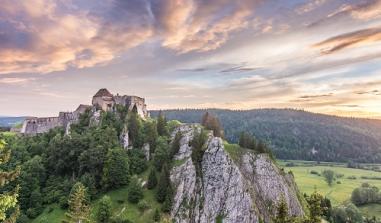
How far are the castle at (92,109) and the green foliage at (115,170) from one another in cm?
2840

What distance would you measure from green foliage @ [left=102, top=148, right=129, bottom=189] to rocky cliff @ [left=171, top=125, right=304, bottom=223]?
45.0 ft

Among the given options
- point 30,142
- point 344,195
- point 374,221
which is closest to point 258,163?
point 374,221

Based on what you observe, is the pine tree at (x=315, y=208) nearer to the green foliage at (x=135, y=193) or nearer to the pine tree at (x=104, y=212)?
the pine tree at (x=104, y=212)

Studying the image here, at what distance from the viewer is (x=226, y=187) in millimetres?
89188

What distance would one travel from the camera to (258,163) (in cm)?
9619

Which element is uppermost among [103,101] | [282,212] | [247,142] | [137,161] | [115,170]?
[103,101]

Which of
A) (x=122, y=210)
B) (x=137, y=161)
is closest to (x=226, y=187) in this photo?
(x=122, y=210)

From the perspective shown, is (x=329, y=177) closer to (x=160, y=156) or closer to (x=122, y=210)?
(x=160, y=156)

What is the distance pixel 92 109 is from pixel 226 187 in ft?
196

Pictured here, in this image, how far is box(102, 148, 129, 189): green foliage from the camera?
94.5 metres

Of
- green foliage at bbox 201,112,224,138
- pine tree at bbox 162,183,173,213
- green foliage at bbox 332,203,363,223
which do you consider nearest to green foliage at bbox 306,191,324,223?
pine tree at bbox 162,183,173,213

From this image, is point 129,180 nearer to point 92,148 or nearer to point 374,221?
point 92,148

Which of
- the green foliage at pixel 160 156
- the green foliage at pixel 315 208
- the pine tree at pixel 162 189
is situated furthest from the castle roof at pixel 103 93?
the green foliage at pixel 315 208

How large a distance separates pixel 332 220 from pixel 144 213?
74297mm
